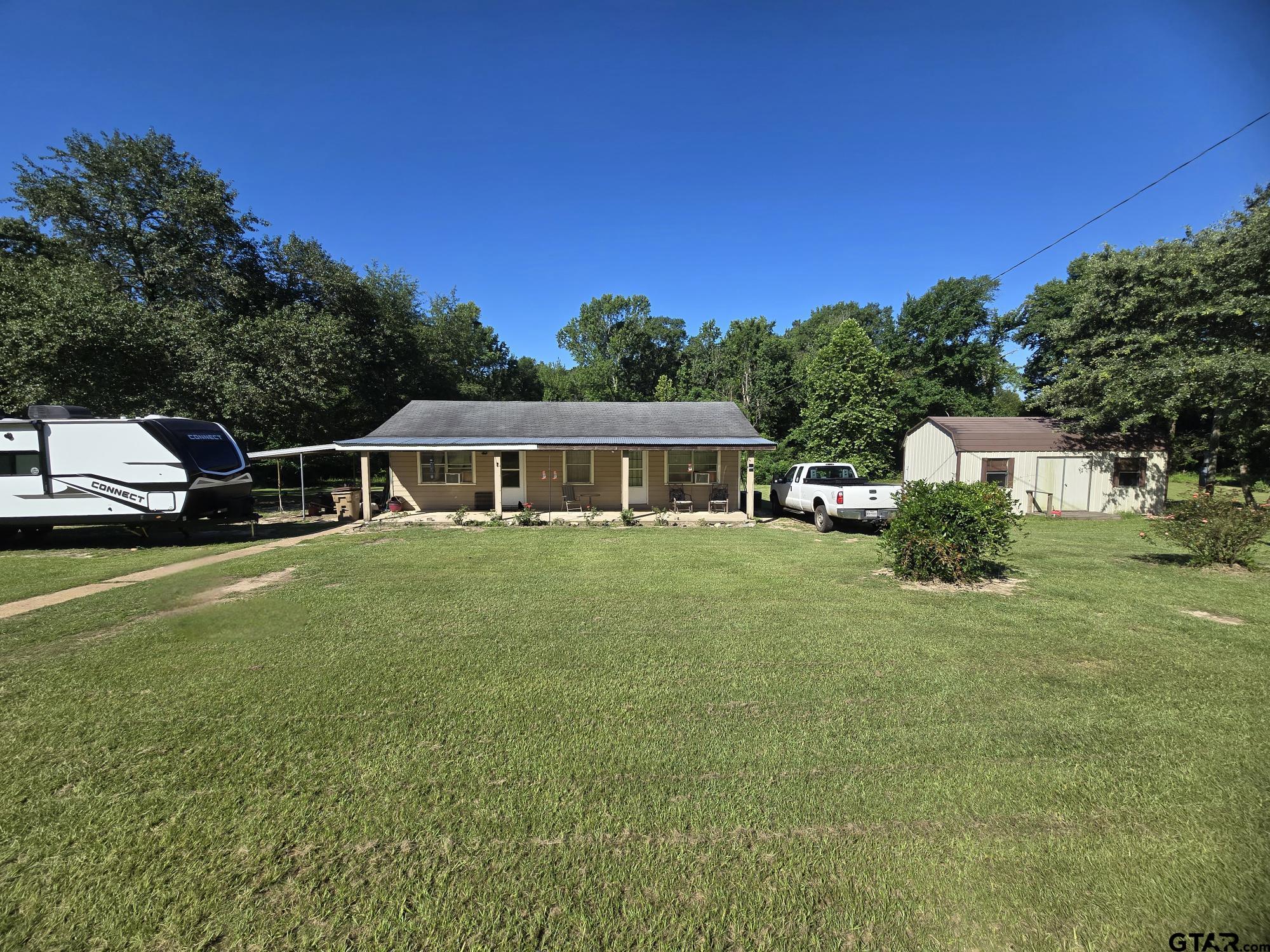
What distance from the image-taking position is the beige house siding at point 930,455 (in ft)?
54.2

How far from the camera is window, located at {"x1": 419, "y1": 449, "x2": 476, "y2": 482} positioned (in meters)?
15.9

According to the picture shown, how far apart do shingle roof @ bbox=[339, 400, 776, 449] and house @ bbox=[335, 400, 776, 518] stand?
6 centimetres

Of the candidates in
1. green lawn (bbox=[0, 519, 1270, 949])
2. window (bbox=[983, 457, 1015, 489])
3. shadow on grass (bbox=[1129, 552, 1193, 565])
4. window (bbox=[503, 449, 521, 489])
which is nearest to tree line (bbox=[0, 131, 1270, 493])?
window (bbox=[983, 457, 1015, 489])

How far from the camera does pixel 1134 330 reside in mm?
16875

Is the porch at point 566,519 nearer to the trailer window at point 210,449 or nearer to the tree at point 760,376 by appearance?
the trailer window at point 210,449

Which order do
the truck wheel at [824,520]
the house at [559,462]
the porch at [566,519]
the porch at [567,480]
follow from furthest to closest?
1. the porch at [567,480]
2. the house at [559,462]
3. the porch at [566,519]
4. the truck wheel at [824,520]

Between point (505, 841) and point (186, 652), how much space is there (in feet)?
13.7

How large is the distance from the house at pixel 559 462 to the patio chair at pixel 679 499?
16 centimetres

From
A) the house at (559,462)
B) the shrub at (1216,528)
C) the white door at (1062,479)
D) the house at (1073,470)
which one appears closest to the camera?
the shrub at (1216,528)

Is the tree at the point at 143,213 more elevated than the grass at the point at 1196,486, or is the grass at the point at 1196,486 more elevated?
the tree at the point at 143,213

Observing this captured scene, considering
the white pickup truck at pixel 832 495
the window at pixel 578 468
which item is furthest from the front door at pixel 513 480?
the white pickup truck at pixel 832 495

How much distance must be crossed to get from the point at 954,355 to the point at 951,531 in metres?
31.4

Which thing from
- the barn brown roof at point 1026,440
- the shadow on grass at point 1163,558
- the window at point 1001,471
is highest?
the barn brown roof at point 1026,440

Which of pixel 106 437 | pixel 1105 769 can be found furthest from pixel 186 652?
pixel 106 437
